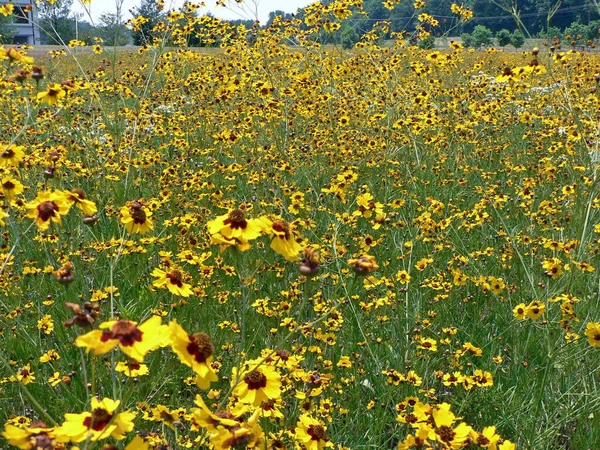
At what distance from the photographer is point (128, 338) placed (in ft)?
2.66

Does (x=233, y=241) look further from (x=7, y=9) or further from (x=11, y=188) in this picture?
(x=7, y=9)

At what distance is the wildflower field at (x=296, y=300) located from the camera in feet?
3.86

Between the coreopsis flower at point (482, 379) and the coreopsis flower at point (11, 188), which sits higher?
the coreopsis flower at point (11, 188)

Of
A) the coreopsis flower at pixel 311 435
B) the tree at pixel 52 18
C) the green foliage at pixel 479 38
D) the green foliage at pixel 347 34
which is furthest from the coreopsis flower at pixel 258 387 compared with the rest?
the green foliage at pixel 479 38

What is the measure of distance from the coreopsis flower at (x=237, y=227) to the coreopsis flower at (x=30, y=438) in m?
0.49

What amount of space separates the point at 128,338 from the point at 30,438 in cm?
19

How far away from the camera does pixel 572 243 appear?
2260 millimetres

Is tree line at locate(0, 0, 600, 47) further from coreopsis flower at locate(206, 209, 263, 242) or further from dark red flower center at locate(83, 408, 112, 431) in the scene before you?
dark red flower center at locate(83, 408, 112, 431)

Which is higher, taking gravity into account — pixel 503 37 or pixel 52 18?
pixel 503 37

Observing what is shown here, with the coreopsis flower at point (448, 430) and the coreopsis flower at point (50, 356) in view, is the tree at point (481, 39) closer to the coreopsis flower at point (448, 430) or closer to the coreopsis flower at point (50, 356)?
the coreopsis flower at point (50, 356)

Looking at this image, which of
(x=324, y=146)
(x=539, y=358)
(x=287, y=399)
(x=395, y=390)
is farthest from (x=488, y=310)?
(x=324, y=146)

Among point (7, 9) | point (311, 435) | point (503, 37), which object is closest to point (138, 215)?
point (311, 435)

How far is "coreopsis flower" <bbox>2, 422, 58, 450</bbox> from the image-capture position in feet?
2.52

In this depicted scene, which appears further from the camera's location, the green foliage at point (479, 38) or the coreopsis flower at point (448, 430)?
the green foliage at point (479, 38)
